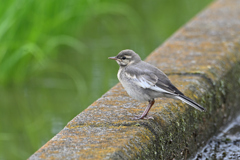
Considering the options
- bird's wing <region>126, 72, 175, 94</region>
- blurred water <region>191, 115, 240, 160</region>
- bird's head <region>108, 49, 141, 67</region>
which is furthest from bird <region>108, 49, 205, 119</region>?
blurred water <region>191, 115, 240, 160</region>

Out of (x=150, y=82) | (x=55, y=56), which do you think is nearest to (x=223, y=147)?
(x=150, y=82)

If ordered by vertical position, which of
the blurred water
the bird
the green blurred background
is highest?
the green blurred background

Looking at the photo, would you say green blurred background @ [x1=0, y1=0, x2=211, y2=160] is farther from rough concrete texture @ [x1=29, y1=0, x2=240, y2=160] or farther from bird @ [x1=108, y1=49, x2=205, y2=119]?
bird @ [x1=108, y1=49, x2=205, y2=119]

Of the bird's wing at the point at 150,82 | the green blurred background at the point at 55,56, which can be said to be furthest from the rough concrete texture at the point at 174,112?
the green blurred background at the point at 55,56

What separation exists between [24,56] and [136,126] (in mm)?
2635

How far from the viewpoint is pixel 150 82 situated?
3.58m

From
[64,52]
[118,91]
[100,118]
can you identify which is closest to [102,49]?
[64,52]

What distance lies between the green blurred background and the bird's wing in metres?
1.28

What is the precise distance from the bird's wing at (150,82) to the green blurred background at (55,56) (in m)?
1.28

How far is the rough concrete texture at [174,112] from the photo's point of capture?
3053 millimetres

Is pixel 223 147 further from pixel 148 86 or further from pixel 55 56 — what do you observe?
pixel 55 56

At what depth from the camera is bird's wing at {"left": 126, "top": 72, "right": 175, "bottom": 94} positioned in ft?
11.6

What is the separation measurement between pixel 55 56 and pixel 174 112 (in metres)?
2.86

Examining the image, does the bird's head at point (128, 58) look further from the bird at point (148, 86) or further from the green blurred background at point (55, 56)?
the green blurred background at point (55, 56)
